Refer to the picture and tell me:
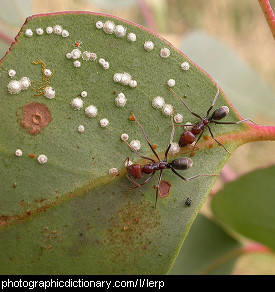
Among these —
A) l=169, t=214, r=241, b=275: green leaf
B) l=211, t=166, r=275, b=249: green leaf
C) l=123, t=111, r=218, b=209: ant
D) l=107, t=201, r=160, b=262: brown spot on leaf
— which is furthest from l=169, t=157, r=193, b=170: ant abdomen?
l=169, t=214, r=241, b=275: green leaf

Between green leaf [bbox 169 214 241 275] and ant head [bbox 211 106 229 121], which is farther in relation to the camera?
green leaf [bbox 169 214 241 275]

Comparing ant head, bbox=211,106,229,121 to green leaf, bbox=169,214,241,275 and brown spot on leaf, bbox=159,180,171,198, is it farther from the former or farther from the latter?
green leaf, bbox=169,214,241,275

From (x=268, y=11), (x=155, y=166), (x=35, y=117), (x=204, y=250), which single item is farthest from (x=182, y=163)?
(x=204, y=250)

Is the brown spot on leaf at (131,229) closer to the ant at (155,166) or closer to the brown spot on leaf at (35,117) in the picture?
the ant at (155,166)

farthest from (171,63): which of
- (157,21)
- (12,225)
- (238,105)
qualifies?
(157,21)

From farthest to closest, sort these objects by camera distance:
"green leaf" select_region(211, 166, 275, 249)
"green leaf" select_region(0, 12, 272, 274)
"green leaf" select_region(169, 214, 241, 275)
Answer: "green leaf" select_region(169, 214, 241, 275) < "green leaf" select_region(211, 166, 275, 249) < "green leaf" select_region(0, 12, 272, 274)

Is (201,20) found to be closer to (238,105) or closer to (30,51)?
(238,105)
